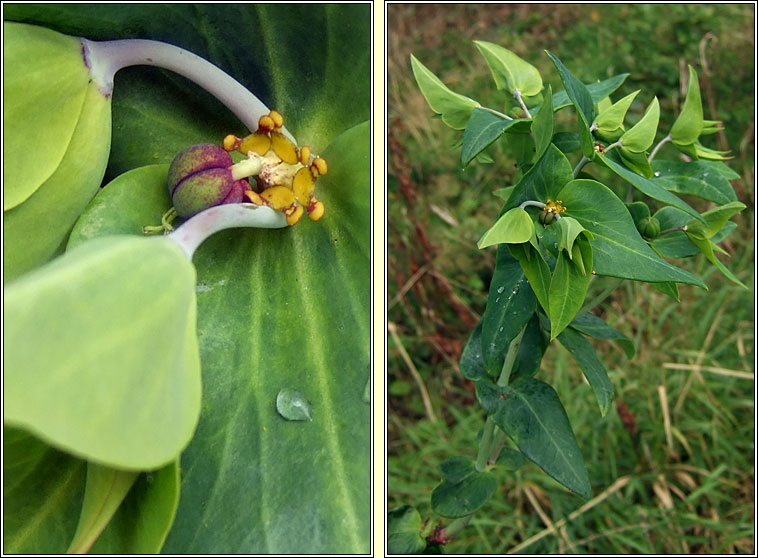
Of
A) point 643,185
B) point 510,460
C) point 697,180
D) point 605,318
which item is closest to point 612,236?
point 643,185

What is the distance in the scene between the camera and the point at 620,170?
378mm

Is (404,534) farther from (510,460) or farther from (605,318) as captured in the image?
(605,318)

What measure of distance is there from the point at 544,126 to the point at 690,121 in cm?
17

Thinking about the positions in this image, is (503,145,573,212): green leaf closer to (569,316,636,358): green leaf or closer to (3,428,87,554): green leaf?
(569,316,636,358): green leaf

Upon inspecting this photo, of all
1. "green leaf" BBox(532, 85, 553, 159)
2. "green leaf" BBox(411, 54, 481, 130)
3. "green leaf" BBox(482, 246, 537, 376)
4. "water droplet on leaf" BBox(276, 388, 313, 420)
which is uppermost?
"green leaf" BBox(532, 85, 553, 159)

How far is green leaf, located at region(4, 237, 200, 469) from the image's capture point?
0.87 feet

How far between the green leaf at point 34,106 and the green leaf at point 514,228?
8.9 inches

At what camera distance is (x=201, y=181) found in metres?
0.37

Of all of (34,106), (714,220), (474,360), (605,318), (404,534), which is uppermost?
(34,106)

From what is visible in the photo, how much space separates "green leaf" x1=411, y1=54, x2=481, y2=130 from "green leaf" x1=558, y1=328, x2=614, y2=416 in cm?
16

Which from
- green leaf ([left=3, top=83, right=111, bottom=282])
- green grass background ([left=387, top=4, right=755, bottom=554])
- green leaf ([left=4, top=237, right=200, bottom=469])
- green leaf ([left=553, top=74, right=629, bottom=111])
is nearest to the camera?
green leaf ([left=4, top=237, right=200, bottom=469])

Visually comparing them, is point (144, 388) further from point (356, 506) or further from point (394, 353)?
point (394, 353)

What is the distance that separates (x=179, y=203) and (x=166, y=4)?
4.5 inches

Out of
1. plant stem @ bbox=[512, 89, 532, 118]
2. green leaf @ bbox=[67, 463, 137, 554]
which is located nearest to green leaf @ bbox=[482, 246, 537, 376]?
plant stem @ bbox=[512, 89, 532, 118]
